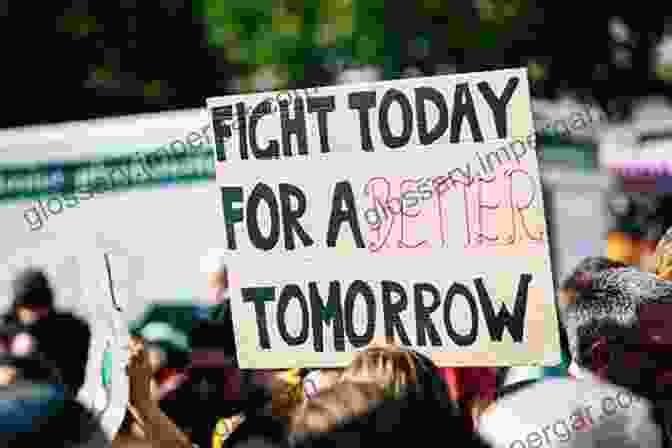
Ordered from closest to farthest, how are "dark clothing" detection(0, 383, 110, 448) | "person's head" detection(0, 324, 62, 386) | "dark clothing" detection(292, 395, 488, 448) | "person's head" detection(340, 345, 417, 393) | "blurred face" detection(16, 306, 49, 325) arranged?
"dark clothing" detection(292, 395, 488, 448)
"dark clothing" detection(0, 383, 110, 448)
"person's head" detection(340, 345, 417, 393)
"person's head" detection(0, 324, 62, 386)
"blurred face" detection(16, 306, 49, 325)

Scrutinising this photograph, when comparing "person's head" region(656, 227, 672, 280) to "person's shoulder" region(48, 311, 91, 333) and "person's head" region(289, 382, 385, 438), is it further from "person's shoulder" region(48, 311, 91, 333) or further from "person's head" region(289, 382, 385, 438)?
"person's shoulder" region(48, 311, 91, 333)

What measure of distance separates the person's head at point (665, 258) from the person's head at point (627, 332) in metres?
0.22

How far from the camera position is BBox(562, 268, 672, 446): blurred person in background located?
2.67m

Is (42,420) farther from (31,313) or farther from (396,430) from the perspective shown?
(31,313)

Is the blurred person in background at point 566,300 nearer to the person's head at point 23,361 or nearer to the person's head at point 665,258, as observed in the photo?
the person's head at point 665,258

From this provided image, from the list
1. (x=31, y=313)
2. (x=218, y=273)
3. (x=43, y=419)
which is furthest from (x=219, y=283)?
(x=43, y=419)

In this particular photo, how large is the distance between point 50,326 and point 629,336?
324 centimetres

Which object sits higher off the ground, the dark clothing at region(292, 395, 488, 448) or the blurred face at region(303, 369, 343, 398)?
the dark clothing at region(292, 395, 488, 448)

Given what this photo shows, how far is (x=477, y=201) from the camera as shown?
10.0 feet

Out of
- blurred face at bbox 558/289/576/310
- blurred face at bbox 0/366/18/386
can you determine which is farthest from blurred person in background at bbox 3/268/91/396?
blurred face at bbox 558/289/576/310

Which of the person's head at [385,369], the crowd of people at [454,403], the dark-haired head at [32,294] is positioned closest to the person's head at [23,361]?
the dark-haired head at [32,294]

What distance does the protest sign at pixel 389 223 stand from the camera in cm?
300

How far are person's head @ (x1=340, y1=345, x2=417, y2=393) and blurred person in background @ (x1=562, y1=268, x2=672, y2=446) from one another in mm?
447

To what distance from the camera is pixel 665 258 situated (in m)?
3.17
